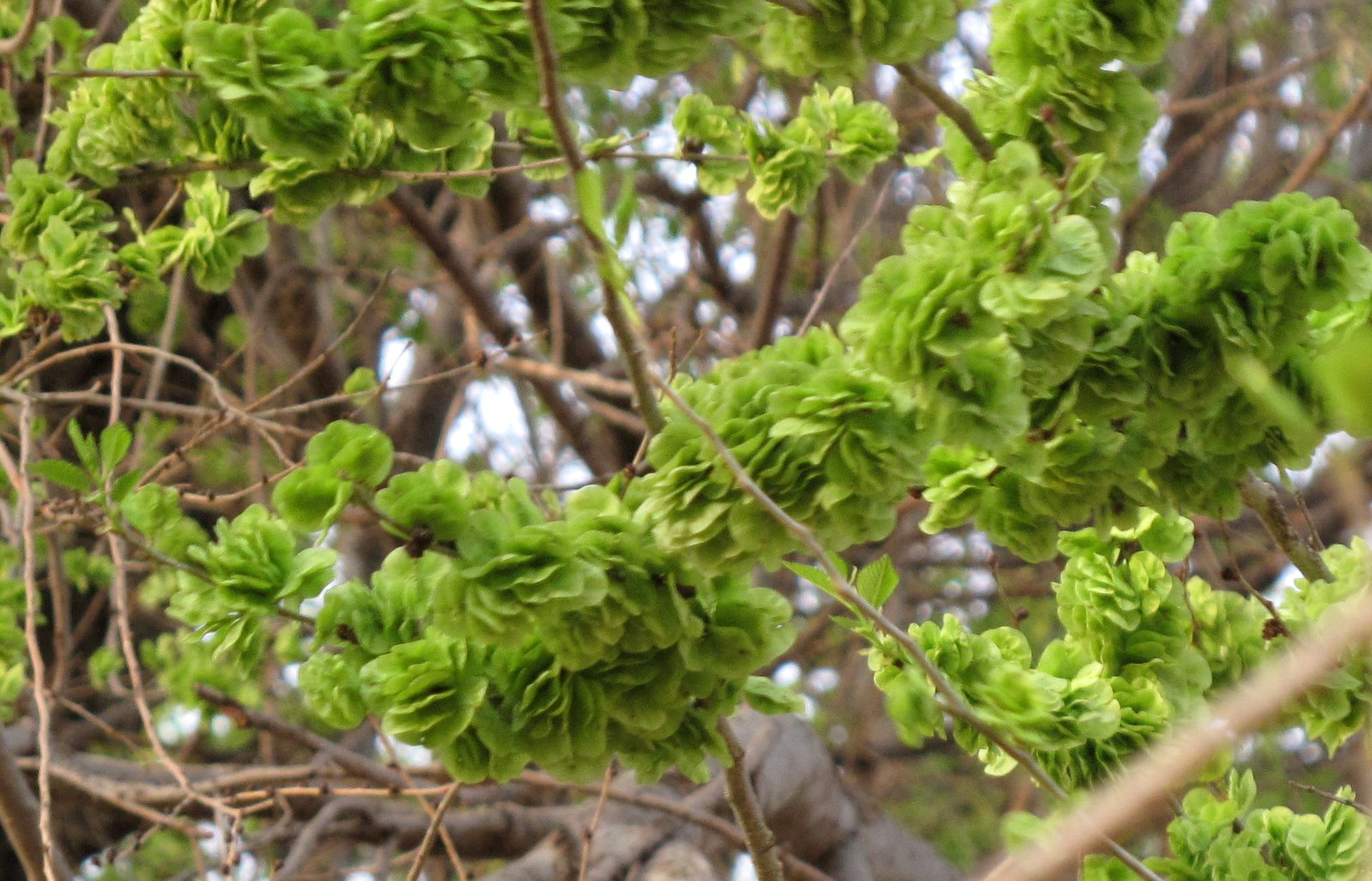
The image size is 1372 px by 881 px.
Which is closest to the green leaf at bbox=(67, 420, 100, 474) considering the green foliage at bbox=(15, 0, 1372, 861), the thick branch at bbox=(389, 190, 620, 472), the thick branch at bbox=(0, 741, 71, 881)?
the green foliage at bbox=(15, 0, 1372, 861)

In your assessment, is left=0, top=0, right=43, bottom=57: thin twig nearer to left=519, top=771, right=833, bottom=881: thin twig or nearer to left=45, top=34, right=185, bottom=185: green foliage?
left=45, top=34, right=185, bottom=185: green foliage

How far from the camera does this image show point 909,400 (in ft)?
3.51

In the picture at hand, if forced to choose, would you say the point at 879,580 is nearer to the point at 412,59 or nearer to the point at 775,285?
the point at 412,59

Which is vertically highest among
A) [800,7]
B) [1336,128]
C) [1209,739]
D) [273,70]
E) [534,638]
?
[1209,739]

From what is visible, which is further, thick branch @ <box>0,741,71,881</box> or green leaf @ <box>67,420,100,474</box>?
thick branch @ <box>0,741,71,881</box>

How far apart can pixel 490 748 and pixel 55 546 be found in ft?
7.08

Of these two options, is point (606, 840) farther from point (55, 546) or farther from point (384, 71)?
point (384, 71)

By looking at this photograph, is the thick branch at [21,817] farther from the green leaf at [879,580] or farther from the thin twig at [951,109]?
the thin twig at [951,109]

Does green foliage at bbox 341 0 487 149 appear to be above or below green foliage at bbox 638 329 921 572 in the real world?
above

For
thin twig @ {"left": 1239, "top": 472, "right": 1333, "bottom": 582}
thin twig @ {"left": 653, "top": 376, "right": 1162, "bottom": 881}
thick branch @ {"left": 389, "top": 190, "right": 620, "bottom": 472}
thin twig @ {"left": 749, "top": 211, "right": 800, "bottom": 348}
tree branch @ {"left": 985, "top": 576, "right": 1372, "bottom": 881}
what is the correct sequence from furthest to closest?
thin twig @ {"left": 749, "top": 211, "right": 800, "bottom": 348}, thick branch @ {"left": 389, "top": 190, "right": 620, "bottom": 472}, thin twig @ {"left": 1239, "top": 472, "right": 1333, "bottom": 582}, thin twig @ {"left": 653, "top": 376, "right": 1162, "bottom": 881}, tree branch @ {"left": 985, "top": 576, "right": 1372, "bottom": 881}

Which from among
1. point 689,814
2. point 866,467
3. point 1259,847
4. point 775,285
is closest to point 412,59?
point 866,467

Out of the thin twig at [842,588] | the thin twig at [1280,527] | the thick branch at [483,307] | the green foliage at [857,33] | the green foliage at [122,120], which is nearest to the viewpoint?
the thin twig at [842,588]

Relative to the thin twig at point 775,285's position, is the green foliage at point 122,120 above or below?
above

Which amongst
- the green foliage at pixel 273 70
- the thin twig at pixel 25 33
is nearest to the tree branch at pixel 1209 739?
the green foliage at pixel 273 70
